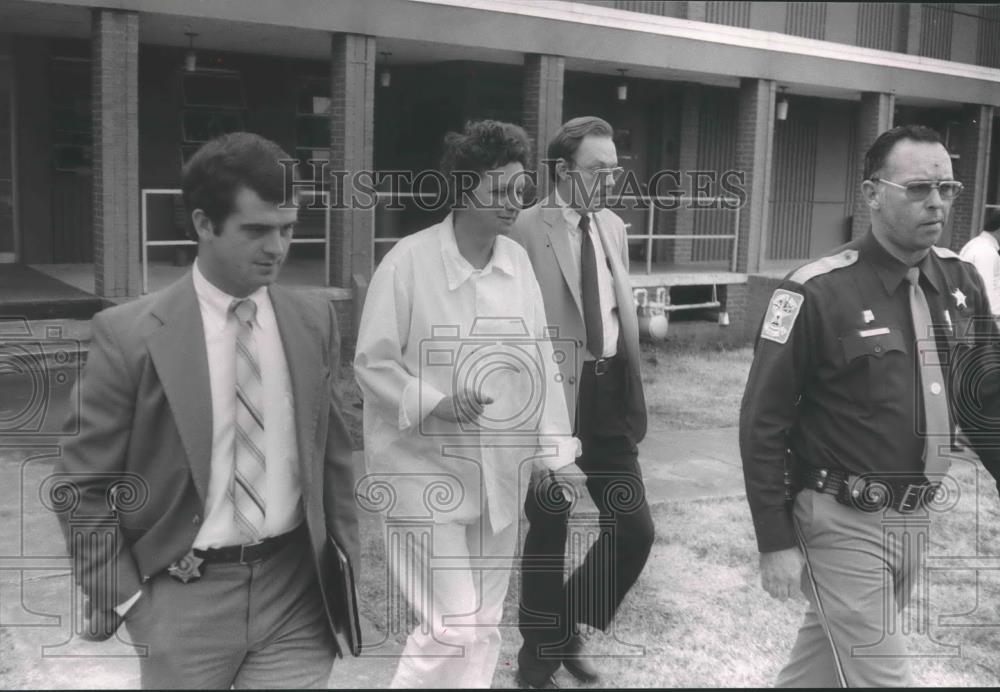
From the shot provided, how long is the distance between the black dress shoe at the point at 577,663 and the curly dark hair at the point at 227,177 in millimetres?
2564

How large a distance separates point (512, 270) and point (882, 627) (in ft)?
5.34

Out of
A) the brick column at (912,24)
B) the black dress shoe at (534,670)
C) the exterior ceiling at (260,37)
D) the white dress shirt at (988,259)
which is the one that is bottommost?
the black dress shoe at (534,670)

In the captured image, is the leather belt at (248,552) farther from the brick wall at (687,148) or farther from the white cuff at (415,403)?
the brick wall at (687,148)

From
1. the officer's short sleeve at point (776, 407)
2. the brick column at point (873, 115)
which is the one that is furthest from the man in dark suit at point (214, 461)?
the brick column at point (873, 115)

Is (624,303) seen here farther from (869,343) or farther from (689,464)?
(689,464)

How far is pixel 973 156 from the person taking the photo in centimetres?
2034

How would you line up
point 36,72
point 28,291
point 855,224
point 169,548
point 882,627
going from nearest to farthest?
1. point 169,548
2. point 882,627
3. point 28,291
4. point 36,72
5. point 855,224

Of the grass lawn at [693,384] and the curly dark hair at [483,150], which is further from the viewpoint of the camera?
the grass lawn at [693,384]

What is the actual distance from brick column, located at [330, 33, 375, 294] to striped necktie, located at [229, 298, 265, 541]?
9.46 m

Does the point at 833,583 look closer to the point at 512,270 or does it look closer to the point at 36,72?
the point at 512,270

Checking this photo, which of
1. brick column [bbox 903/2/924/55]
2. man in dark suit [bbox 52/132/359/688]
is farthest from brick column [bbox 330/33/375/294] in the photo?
brick column [bbox 903/2/924/55]

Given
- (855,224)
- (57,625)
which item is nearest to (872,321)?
(57,625)

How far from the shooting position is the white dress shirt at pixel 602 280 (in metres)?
4.49

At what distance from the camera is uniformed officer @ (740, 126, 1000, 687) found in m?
3.38
